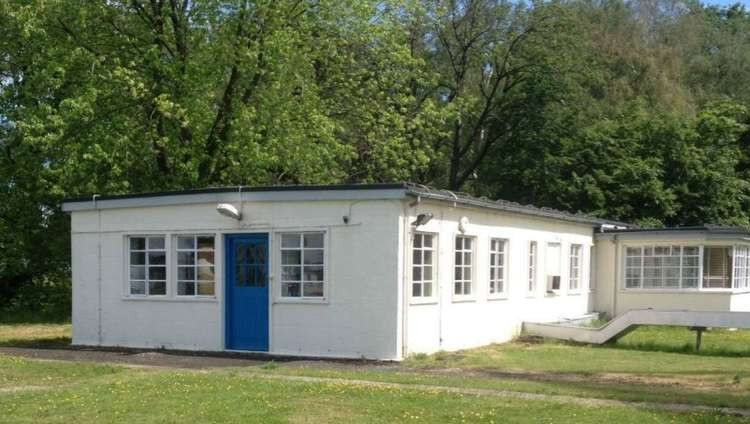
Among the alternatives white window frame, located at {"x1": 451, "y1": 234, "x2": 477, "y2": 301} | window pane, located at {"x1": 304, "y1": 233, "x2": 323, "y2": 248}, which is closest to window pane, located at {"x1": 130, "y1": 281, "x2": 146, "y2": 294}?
window pane, located at {"x1": 304, "y1": 233, "x2": 323, "y2": 248}

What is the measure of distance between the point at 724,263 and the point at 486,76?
21026mm

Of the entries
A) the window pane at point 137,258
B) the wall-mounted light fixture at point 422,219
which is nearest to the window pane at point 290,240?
the wall-mounted light fixture at point 422,219

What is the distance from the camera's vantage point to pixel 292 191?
16859 mm

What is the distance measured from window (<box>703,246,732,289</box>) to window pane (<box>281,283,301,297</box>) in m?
13.5

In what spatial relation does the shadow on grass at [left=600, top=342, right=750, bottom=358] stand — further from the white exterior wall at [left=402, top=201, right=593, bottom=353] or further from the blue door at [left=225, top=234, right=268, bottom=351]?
the blue door at [left=225, top=234, right=268, bottom=351]

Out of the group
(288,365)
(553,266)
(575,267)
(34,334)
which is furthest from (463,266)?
(34,334)

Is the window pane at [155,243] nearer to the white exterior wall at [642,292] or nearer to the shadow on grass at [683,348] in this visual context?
the shadow on grass at [683,348]

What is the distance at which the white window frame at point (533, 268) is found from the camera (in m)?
22.1

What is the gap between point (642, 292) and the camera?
26328 millimetres

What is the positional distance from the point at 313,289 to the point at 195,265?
265 cm

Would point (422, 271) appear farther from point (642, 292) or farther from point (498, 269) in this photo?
point (642, 292)

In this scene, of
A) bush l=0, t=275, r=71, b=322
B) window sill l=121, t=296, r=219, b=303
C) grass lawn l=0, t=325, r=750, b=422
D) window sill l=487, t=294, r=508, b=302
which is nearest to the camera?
grass lawn l=0, t=325, r=750, b=422

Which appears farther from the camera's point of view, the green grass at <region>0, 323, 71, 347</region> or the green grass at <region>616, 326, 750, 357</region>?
the green grass at <region>0, 323, 71, 347</region>

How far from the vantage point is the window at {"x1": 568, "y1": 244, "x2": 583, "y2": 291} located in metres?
25.0
